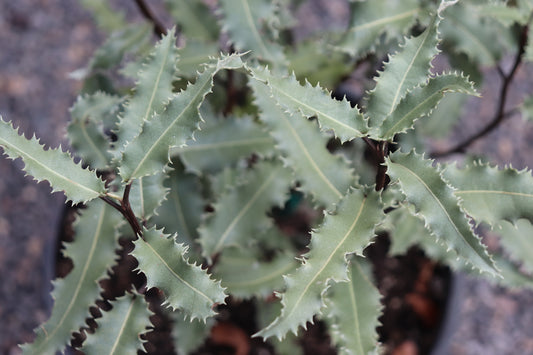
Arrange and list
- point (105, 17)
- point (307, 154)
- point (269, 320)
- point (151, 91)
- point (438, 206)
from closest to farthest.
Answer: point (438, 206), point (151, 91), point (307, 154), point (269, 320), point (105, 17)

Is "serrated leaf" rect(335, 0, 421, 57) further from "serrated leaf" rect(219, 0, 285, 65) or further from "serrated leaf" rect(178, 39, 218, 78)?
"serrated leaf" rect(178, 39, 218, 78)

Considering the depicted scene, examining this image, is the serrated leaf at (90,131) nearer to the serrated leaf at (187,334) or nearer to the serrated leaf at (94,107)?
the serrated leaf at (94,107)

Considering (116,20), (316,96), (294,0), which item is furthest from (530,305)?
(116,20)

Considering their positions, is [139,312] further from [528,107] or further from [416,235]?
[528,107]

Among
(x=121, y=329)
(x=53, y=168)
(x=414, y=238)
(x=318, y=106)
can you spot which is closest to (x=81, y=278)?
(x=121, y=329)

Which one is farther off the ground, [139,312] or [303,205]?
[139,312]

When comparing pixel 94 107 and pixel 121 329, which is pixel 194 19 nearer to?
pixel 94 107
